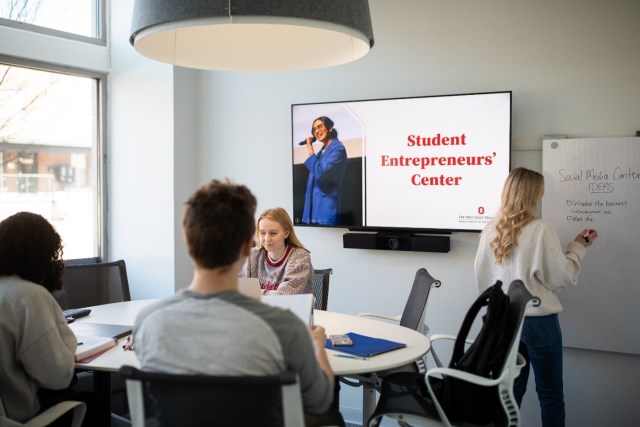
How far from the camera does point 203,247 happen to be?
172cm

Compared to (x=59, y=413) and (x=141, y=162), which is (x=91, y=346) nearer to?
(x=59, y=413)

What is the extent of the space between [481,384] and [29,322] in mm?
1574

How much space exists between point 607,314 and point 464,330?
150cm

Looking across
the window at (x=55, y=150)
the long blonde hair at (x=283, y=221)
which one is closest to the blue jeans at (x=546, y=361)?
the long blonde hair at (x=283, y=221)

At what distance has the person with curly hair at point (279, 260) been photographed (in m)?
3.34

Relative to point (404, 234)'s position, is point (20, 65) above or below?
above

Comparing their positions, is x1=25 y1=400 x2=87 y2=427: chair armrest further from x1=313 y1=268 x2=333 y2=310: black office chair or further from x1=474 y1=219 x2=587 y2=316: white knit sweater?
x1=474 y1=219 x2=587 y2=316: white knit sweater

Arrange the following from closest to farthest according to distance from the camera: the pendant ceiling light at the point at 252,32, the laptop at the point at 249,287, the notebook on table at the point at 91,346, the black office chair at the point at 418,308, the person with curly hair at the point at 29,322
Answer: the pendant ceiling light at the point at 252,32, the person with curly hair at the point at 29,322, the notebook on table at the point at 91,346, the laptop at the point at 249,287, the black office chair at the point at 418,308

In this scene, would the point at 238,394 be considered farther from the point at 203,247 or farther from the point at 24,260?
the point at 24,260

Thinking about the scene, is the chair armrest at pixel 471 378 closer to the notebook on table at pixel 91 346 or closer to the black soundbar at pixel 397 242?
the notebook on table at pixel 91 346

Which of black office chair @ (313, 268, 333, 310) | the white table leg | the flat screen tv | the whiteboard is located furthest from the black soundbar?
the white table leg

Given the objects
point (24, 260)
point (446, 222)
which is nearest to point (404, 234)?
point (446, 222)

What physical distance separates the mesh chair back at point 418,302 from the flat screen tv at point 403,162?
28.6 inches

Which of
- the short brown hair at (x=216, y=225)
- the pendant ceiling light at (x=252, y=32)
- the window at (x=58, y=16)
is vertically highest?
the window at (x=58, y=16)
